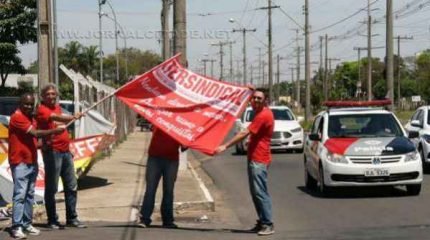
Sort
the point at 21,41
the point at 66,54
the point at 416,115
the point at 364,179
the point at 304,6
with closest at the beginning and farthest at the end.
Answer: the point at 364,179, the point at 416,115, the point at 21,41, the point at 304,6, the point at 66,54

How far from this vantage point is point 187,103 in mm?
10633

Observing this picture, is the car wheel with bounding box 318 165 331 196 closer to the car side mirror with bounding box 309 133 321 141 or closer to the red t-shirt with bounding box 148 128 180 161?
the car side mirror with bounding box 309 133 321 141

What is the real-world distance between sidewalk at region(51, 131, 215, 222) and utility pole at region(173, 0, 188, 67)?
10.2ft

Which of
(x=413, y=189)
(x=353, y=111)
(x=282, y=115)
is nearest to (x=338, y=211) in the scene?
(x=413, y=189)

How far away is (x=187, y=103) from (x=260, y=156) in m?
1.26

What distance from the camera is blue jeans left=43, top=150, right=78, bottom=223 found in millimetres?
10461

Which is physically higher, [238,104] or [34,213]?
[238,104]

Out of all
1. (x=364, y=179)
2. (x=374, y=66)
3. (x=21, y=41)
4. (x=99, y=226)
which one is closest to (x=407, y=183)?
(x=364, y=179)

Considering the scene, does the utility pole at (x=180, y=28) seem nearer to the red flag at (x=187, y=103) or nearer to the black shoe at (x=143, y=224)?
the red flag at (x=187, y=103)

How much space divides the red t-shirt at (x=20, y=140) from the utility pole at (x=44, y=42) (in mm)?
4138

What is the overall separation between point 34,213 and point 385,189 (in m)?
7.05

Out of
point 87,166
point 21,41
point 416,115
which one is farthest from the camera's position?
point 21,41

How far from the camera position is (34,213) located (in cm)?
1166

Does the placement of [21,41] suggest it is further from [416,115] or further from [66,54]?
[66,54]
